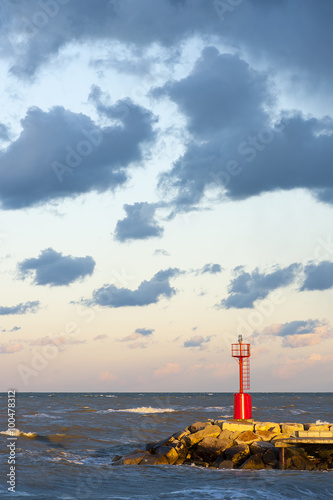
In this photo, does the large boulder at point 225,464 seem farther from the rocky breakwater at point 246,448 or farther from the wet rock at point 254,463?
the wet rock at point 254,463

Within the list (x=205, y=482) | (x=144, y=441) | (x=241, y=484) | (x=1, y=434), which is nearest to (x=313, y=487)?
(x=241, y=484)

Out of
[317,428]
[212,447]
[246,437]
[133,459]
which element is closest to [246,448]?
[246,437]

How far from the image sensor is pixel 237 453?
18906 millimetres

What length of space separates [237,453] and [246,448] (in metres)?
0.39

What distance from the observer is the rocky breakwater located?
61.2 ft

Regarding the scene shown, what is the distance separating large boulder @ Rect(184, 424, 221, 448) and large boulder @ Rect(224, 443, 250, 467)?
129 centimetres

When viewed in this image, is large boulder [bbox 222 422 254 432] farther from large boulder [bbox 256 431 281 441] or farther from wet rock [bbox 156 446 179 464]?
wet rock [bbox 156 446 179 464]

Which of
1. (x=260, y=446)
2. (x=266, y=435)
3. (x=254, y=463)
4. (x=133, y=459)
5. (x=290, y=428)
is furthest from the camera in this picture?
(x=290, y=428)

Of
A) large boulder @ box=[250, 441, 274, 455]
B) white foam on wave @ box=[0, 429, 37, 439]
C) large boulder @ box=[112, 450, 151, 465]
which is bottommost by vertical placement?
white foam on wave @ box=[0, 429, 37, 439]

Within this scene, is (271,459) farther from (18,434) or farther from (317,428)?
(18,434)

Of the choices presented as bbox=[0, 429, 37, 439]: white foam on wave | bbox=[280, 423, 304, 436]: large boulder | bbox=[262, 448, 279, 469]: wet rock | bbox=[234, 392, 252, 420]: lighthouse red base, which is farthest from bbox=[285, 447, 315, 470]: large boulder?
bbox=[0, 429, 37, 439]: white foam on wave

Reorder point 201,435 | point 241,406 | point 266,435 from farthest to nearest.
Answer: point 241,406 < point 201,435 < point 266,435

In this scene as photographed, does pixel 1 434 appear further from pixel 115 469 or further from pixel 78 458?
pixel 115 469

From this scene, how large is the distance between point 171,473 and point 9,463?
6426mm
